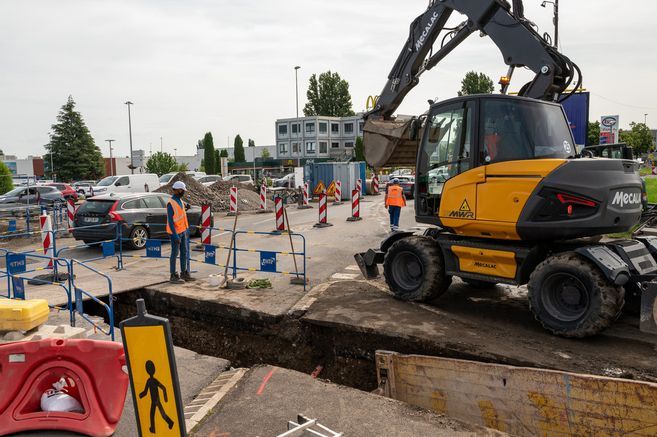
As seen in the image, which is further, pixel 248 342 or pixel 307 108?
pixel 307 108

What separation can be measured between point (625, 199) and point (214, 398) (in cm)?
551

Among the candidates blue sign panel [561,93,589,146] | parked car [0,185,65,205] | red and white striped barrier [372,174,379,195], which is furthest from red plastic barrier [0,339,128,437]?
red and white striped barrier [372,174,379,195]

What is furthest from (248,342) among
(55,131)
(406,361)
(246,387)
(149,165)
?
(55,131)

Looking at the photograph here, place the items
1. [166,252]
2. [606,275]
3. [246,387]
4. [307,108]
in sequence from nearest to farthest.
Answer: [246,387] → [606,275] → [166,252] → [307,108]

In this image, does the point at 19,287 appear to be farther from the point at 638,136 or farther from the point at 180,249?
the point at 638,136

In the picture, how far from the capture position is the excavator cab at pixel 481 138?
6.83 meters

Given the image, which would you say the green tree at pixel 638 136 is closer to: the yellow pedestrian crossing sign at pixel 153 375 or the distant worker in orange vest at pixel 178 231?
the distant worker in orange vest at pixel 178 231

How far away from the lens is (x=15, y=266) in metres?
8.86

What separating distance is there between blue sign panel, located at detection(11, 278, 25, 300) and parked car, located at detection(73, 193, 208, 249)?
459 cm

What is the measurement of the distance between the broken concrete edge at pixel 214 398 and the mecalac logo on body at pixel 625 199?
16.4ft

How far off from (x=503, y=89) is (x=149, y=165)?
42.0 m

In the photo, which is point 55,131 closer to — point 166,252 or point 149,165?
point 149,165

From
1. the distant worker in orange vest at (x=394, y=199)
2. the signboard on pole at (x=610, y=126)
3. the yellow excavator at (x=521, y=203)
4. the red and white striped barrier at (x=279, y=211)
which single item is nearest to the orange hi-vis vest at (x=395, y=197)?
the distant worker in orange vest at (x=394, y=199)

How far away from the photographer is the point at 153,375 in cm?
317
